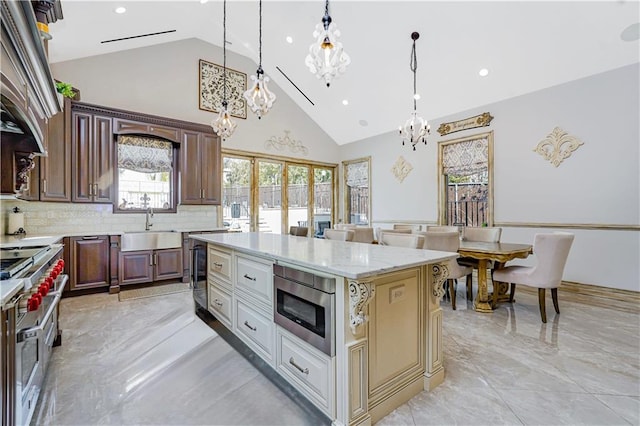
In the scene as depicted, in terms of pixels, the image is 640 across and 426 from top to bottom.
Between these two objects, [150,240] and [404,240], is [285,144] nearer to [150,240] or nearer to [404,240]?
[150,240]

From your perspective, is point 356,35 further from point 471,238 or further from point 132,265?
point 132,265

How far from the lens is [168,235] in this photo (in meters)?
4.62

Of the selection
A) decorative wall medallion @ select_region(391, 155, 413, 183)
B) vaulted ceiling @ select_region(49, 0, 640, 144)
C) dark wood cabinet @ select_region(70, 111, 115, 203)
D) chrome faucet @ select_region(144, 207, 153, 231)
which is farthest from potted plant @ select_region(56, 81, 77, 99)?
decorative wall medallion @ select_region(391, 155, 413, 183)

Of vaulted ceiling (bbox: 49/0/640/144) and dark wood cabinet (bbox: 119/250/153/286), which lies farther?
dark wood cabinet (bbox: 119/250/153/286)

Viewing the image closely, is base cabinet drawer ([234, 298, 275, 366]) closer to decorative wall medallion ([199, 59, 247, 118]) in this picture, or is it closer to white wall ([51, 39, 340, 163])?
white wall ([51, 39, 340, 163])

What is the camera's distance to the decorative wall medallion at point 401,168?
6.31 meters

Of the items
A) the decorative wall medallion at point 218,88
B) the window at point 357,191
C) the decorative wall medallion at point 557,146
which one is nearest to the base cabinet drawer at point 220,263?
the decorative wall medallion at point 218,88

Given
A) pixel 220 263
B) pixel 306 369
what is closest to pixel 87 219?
pixel 220 263

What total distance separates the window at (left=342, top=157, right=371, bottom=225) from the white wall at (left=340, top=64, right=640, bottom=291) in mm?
2487

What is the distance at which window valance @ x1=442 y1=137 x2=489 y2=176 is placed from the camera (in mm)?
5125

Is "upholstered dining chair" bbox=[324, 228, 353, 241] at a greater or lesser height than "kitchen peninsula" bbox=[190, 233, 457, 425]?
greater

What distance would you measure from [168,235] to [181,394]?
3220 mm

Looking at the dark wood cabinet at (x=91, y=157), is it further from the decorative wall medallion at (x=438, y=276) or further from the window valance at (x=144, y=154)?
the decorative wall medallion at (x=438, y=276)

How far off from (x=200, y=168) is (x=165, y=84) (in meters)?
1.69
